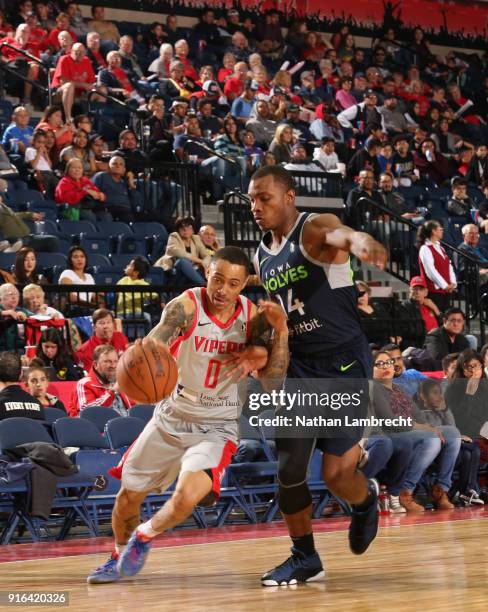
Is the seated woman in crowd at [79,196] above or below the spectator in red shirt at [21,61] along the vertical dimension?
below

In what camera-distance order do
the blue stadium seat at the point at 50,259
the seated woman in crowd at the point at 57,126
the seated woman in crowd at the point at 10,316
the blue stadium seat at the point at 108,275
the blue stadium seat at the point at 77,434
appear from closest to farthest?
1. the blue stadium seat at the point at 77,434
2. the seated woman in crowd at the point at 10,316
3. the blue stadium seat at the point at 50,259
4. the blue stadium seat at the point at 108,275
5. the seated woman in crowd at the point at 57,126

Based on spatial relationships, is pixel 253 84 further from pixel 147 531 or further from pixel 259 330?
pixel 147 531

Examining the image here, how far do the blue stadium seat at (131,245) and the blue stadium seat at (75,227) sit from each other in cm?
35

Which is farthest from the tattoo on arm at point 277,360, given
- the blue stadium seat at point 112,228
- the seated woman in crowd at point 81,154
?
the seated woman in crowd at point 81,154

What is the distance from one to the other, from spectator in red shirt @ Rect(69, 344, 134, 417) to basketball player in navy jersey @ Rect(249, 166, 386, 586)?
3.95 meters

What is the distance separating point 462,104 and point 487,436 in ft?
41.6

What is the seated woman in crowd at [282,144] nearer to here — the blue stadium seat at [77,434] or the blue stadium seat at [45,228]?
the blue stadium seat at [45,228]

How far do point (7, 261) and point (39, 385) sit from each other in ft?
9.28

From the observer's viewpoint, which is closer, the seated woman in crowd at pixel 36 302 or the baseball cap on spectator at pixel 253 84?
the seated woman in crowd at pixel 36 302

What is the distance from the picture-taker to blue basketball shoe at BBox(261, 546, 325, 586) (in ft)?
17.5

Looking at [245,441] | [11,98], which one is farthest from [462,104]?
[245,441]

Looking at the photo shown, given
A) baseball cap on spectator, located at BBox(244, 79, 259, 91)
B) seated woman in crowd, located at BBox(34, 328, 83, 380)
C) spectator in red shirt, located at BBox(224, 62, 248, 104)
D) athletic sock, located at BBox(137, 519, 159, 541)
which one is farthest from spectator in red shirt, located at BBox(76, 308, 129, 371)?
baseball cap on spectator, located at BBox(244, 79, 259, 91)

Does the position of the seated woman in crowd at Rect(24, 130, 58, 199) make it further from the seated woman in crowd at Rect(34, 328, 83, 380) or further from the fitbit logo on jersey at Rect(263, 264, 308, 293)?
the fitbit logo on jersey at Rect(263, 264, 308, 293)

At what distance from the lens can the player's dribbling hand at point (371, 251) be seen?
14.9 feet
